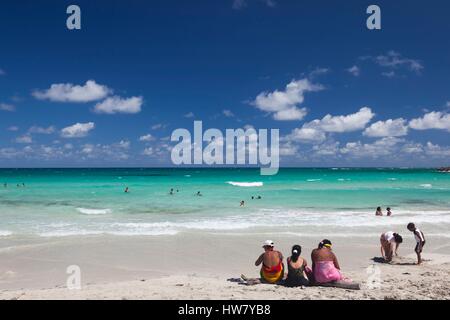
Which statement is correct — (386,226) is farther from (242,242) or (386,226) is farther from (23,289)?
(23,289)

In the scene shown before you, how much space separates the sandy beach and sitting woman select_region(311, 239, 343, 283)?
1.00 feet

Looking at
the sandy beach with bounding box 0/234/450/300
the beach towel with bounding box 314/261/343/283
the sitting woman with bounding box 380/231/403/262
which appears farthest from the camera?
the sitting woman with bounding box 380/231/403/262

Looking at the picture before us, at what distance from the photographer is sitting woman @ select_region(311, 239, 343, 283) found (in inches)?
346

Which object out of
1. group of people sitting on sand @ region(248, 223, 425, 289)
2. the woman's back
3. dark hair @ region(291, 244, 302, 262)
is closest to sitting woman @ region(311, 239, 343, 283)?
group of people sitting on sand @ region(248, 223, 425, 289)

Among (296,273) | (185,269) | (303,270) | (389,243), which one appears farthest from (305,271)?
(389,243)

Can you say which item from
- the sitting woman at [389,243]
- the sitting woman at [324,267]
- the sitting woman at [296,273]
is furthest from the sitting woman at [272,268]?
the sitting woman at [389,243]

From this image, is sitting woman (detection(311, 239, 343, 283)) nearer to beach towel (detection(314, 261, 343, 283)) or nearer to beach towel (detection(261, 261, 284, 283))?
beach towel (detection(314, 261, 343, 283))

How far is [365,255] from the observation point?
12656 millimetres

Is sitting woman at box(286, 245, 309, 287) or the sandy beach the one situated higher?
sitting woman at box(286, 245, 309, 287)

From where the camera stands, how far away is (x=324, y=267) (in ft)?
29.2

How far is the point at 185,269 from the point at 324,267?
4.35 m

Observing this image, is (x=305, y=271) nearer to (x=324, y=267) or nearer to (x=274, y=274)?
(x=324, y=267)

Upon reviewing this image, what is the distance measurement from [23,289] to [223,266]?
5.46 m
